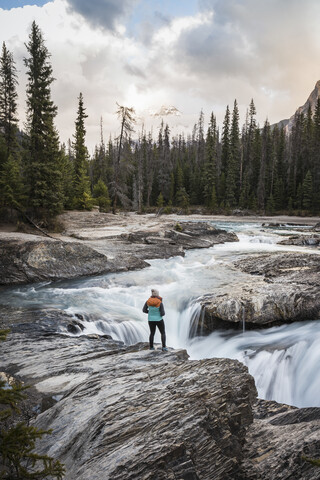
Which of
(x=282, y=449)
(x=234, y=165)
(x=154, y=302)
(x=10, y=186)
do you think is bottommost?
(x=282, y=449)

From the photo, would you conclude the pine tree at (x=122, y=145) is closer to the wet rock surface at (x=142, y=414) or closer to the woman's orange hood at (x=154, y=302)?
the woman's orange hood at (x=154, y=302)

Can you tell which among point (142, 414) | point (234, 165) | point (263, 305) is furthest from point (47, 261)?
point (234, 165)

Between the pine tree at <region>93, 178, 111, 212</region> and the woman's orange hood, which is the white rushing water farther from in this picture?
the pine tree at <region>93, 178, 111, 212</region>

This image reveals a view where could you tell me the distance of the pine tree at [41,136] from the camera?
20.1m

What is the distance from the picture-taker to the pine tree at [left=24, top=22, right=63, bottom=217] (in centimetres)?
2011

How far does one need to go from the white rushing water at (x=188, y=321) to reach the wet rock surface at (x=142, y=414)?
2386 millimetres

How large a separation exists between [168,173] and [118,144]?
103 feet

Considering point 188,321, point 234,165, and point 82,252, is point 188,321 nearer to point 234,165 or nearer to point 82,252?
point 82,252

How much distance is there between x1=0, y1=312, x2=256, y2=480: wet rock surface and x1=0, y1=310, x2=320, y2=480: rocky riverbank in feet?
0.04

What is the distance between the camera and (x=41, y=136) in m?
20.8

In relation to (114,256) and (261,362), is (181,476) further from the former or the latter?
(114,256)

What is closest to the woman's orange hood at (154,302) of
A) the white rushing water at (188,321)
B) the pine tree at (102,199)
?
the white rushing water at (188,321)

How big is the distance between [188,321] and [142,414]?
6.04m

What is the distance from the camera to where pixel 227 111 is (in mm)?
63344
